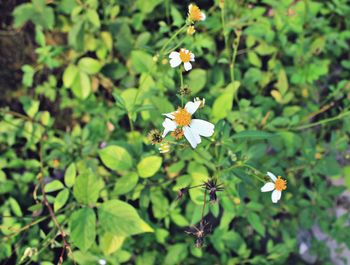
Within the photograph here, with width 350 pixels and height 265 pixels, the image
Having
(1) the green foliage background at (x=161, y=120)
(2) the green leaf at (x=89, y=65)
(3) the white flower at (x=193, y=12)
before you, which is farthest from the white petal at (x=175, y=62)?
(2) the green leaf at (x=89, y=65)

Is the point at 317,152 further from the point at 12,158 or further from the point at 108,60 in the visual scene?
the point at 12,158

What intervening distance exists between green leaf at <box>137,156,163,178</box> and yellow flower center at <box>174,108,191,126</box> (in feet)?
1.35

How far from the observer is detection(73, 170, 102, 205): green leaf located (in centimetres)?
151

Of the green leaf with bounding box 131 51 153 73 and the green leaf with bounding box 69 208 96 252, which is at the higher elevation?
the green leaf with bounding box 131 51 153 73

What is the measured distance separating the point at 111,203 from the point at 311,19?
1672 millimetres

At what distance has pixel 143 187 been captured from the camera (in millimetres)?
1753

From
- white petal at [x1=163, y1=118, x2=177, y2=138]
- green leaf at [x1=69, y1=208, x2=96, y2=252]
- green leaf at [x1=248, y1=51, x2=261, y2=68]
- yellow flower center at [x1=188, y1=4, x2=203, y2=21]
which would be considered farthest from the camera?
green leaf at [x1=248, y1=51, x2=261, y2=68]

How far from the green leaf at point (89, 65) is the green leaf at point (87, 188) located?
78 cm

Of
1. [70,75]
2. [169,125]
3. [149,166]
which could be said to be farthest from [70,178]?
[70,75]

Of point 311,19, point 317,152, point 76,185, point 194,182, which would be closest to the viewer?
point 76,185

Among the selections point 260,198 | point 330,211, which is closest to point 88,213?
point 260,198

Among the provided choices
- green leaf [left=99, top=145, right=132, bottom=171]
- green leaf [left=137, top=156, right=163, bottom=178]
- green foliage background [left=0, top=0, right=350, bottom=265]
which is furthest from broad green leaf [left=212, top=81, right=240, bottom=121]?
green leaf [left=99, top=145, right=132, bottom=171]

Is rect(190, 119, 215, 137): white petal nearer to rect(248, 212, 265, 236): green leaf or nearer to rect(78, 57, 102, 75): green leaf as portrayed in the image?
rect(248, 212, 265, 236): green leaf

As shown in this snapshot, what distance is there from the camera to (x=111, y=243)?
170 cm
